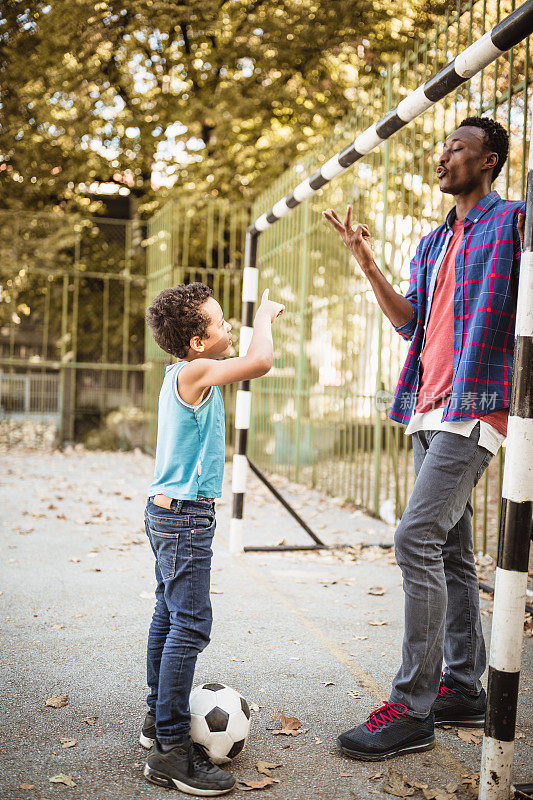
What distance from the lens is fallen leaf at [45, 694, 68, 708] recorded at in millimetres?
3010

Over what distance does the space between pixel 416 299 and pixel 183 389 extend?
113 cm

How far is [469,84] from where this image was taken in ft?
18.0

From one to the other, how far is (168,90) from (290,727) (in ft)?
45.4

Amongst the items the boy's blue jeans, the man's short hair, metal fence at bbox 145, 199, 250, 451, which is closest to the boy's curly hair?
the boy's blue jeans

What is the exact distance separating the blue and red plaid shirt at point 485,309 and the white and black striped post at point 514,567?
0.37 m

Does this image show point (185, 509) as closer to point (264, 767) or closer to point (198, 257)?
point (264, 767)

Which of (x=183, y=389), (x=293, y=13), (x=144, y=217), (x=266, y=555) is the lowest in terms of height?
(x=266, y=555)

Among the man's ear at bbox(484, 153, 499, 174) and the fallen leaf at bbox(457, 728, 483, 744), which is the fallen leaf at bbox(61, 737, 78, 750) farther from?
the man's ear at bbox(484, 153, 499, 174)

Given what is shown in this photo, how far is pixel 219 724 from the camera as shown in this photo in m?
2.58

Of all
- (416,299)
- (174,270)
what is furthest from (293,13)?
(416,299)

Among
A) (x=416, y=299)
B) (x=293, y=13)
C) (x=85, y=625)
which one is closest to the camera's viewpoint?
(x=416, y=299)

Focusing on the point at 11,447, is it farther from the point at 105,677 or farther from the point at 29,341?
the point at 105,677

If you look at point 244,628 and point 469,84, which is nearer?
point 244,628

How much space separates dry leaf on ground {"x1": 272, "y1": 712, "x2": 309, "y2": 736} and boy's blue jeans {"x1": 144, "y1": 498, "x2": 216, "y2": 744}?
0.49 meters
